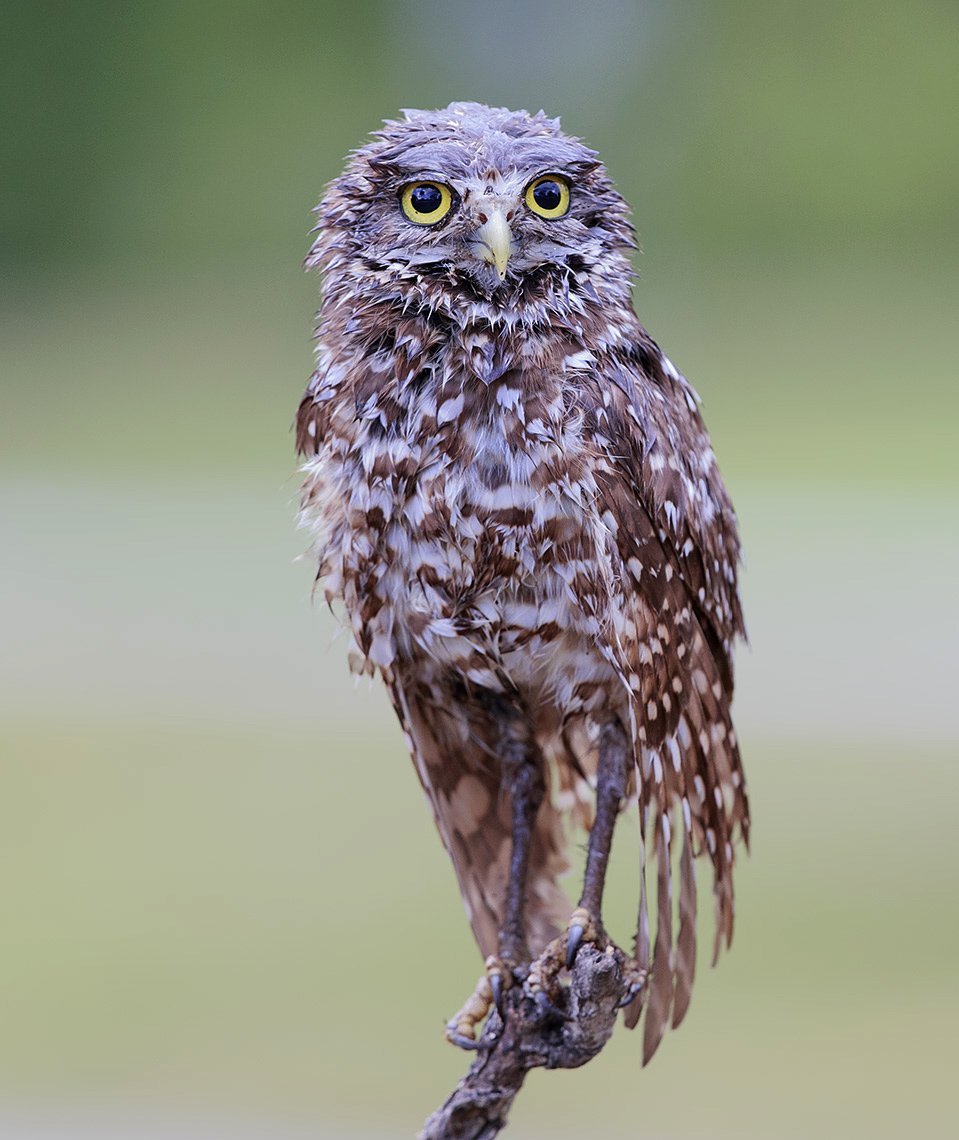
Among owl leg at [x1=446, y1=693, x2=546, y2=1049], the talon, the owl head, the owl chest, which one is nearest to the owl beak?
the owl head

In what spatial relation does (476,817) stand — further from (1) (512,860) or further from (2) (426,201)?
(2) (426,201)

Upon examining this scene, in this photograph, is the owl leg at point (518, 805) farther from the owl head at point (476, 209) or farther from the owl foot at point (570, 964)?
the owl head at point (476, 209)

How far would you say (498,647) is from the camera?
1.36 m

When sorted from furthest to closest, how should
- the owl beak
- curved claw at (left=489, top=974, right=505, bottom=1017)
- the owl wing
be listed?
curved claw at (left=489, top=974, right=505, bottom=1017), the owl wing, the owl beak

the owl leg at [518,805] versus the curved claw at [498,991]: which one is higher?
the owl leg at [518,805]

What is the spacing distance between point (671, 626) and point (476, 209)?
0.46m

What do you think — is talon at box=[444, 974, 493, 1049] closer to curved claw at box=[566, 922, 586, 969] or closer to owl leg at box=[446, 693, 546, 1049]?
owl leg at box=[446, 693, 546, 1049]

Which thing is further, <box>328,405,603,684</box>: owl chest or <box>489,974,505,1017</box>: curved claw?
<box>489,974,505,1017</box>: curved claw

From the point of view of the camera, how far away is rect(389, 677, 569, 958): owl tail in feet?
5.02

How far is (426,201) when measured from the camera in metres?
1.24

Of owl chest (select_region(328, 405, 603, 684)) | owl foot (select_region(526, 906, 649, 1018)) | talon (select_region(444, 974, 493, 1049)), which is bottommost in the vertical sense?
talon (select_region(444, 974, 493, 1049))

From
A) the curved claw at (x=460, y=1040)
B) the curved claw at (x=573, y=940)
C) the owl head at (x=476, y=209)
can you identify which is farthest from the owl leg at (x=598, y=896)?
the owl head at (x=476, y=209)

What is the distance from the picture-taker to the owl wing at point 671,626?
130cm

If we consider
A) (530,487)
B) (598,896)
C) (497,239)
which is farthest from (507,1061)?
(497,239)
